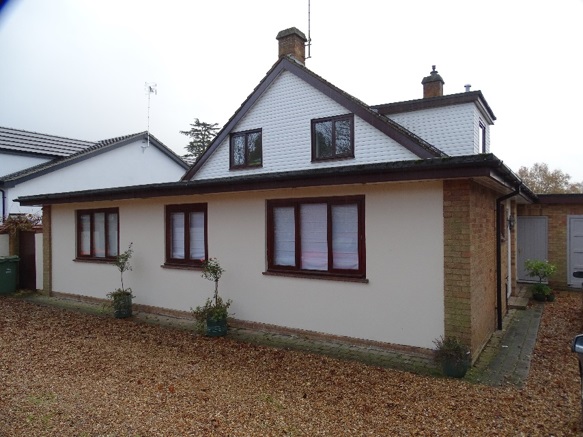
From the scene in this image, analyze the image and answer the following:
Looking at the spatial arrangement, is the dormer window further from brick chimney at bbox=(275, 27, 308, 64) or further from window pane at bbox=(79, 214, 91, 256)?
window pane at bbox=(79, 214, 91, 256)

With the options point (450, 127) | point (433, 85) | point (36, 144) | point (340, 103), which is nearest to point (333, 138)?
point (340, 103)

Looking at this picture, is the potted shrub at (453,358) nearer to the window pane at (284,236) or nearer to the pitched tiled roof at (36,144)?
the window pane at (284,236)

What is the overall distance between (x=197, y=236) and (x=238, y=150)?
7.69 m

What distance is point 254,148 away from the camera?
15.8 meters

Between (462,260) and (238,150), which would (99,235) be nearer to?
(238,150)

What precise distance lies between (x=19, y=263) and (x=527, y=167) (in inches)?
1582

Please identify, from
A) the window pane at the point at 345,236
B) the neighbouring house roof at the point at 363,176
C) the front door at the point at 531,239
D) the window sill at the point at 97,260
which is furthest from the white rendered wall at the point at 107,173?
the front door at the point at 531,239

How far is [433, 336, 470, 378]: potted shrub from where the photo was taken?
5512mm

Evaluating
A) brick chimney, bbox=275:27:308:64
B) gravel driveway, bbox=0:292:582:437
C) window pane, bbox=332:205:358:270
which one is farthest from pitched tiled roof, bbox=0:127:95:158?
window pane, bbox=332:205:358:270

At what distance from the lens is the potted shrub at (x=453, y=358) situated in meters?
5.51

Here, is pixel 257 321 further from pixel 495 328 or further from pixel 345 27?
pixel 345 27

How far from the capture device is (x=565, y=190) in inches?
1407

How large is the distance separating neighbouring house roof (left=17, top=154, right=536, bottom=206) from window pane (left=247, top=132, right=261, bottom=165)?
6.98 m

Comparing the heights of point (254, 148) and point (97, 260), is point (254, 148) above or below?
above
